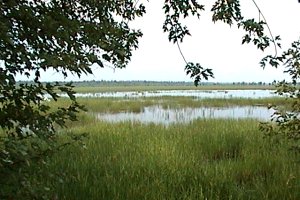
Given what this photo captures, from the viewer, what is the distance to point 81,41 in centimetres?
300

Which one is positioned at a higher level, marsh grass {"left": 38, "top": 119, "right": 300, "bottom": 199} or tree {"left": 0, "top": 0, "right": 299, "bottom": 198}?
tree {"left": 0, "top": 0, "right": 299, "bottom": 198}

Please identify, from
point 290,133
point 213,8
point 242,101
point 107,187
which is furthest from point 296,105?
point 242,101

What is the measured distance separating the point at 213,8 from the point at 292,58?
113 inches

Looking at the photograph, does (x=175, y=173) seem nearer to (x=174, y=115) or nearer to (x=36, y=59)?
(x=36, y=59)

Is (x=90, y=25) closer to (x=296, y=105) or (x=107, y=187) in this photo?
(x=107, y=187)

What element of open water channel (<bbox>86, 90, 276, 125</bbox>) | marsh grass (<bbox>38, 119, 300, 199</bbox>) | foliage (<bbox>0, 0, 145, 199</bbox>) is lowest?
open water channel (<bbox>86, 90, 276, 125</bbox>)

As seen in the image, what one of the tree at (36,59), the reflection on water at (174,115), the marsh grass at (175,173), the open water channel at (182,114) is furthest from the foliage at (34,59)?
the reflection on water at (174,115)

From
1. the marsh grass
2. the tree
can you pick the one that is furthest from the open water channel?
the tree

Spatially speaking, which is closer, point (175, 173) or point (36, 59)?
point (36, 59)

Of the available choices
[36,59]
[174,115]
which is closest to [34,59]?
[36,59]

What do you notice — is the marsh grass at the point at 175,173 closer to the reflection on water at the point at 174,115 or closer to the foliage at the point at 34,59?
the foliage at the point at 34,59

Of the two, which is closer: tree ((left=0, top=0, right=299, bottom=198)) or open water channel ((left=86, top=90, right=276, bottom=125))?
tree ((left=0, top=0, right=299, bottom=198))

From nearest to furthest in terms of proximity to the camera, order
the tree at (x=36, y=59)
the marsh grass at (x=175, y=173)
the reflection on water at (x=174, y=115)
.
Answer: the tree at (x=36, y=59), the marsh grass at (x=175, y=173), the reflection on water at (x=174, y=115)

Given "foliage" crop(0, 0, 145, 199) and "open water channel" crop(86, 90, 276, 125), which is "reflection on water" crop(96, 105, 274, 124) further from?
"foliage" crop(0, 0, 145, 199)
